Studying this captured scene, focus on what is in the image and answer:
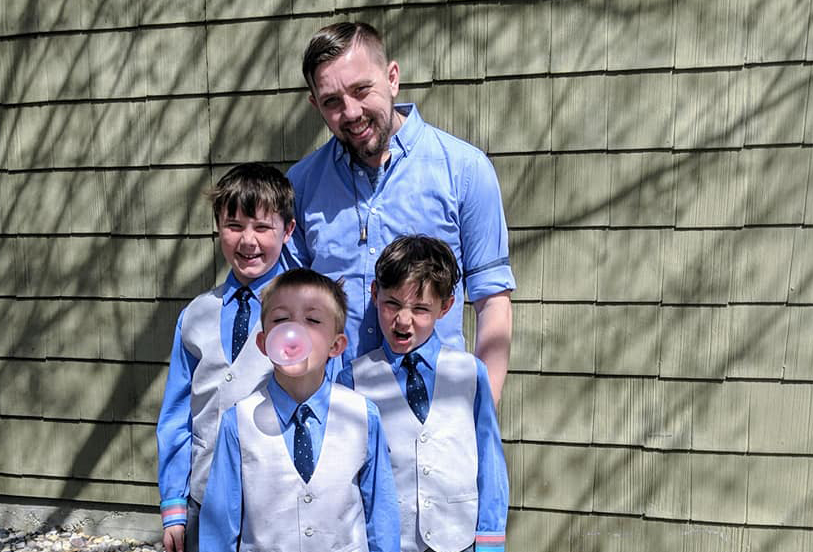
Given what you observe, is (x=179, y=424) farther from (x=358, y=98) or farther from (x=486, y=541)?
(x=358, y=98)

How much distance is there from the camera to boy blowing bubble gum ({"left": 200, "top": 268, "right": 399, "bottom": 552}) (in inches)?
56.2

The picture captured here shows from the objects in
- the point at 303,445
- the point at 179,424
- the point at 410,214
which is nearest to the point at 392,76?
the point at 410,214

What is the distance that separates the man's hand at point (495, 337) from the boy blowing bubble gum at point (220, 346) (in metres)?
0.55

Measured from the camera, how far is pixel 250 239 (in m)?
1.64

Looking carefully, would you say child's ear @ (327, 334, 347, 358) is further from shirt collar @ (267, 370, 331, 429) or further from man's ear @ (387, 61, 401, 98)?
man's ear @ (387, 61, 401, 98)

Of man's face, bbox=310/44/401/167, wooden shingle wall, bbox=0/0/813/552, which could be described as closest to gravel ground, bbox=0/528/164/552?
wooden shingle wall, bbox=0/0/813/552

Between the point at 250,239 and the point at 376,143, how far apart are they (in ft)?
1.29

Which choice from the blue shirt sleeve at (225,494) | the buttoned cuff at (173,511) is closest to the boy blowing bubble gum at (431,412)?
the blue shirt sleeve at (225,494)

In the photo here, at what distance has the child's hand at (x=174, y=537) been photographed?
5.53 feet

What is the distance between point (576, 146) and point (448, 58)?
0.60 m

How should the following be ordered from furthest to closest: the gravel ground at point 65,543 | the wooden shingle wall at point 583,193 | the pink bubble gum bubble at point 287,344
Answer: the gravel ground at point 65,543 → the wooden shingle wall at point 583,193 → the pink bubble gum bubble at point 287,344

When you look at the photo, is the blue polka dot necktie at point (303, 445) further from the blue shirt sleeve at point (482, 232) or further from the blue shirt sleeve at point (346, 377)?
the blue shirt sleeve at point (482, 232)

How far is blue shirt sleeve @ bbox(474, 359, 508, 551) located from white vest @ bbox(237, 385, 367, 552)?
30cm

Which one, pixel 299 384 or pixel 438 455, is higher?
pixel 299 384
